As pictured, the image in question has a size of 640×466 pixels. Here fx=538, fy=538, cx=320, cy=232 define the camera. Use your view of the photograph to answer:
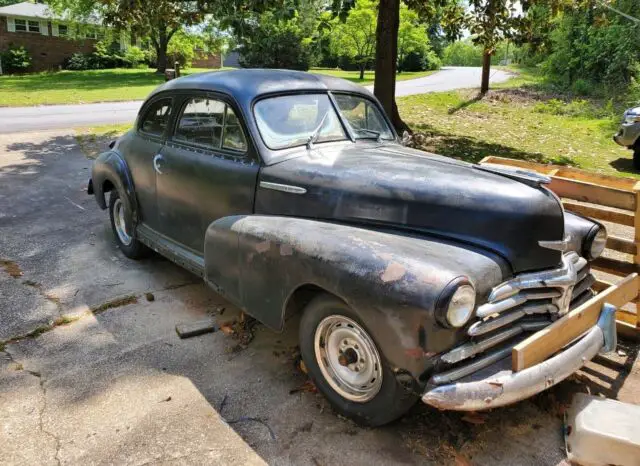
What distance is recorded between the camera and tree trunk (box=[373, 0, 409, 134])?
10.7m

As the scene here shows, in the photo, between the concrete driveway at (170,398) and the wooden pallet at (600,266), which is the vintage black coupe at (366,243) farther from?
the concrete driveway at (170,398)

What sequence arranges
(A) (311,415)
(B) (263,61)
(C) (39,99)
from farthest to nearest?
(B) (263,61)
(C) (39,99)
(A) (311,415)

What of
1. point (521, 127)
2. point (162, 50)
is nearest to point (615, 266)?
point (521, 127)

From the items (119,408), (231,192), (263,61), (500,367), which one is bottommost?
(119,408)

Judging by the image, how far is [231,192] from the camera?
13.1 ft

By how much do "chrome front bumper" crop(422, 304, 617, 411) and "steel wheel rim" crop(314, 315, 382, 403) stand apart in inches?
17.1

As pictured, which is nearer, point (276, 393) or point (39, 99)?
point (276, 393)

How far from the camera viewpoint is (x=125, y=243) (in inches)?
222

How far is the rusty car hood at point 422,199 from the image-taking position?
119 inches

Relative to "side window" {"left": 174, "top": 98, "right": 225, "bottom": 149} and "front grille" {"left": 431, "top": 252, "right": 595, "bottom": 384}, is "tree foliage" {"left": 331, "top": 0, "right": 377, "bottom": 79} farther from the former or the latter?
"front grille" {"left": 431, "top": 252, "right": 595, "bottom": 384}

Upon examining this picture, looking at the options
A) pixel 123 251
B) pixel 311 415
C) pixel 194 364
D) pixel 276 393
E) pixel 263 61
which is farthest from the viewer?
pixel 263 61

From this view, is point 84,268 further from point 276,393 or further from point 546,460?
point 546,460

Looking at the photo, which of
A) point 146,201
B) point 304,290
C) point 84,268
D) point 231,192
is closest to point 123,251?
point 84,268

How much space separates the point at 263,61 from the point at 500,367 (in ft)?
108
